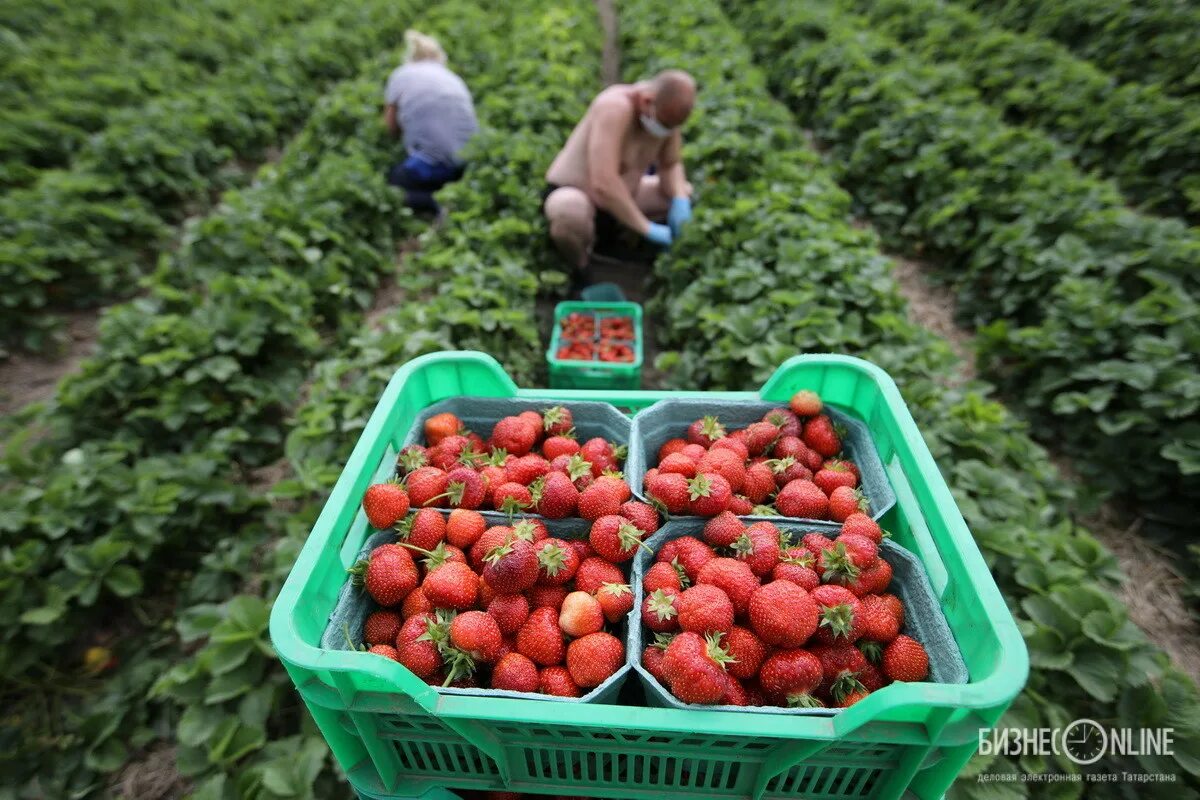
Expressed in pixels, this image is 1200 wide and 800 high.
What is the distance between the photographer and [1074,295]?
3711mm

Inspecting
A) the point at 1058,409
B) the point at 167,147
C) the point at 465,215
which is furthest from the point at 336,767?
the point at 167,147

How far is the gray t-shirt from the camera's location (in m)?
5.36

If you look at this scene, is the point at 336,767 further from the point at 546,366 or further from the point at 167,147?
the point at 167,147

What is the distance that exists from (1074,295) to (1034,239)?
0.76 meters

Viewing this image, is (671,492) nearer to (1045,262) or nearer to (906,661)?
(906,661)

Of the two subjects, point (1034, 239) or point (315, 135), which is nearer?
point (1034, 239)

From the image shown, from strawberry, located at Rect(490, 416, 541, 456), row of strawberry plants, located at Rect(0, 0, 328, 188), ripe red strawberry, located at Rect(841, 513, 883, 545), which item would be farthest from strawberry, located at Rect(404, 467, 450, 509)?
row of strawberry plants, located at Rect(0, 0, 328, 188)

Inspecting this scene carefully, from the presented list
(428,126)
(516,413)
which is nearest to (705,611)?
(516,413)

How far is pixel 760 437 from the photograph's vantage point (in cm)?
181

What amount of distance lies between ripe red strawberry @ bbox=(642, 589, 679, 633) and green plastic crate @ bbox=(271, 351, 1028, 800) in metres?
0.18

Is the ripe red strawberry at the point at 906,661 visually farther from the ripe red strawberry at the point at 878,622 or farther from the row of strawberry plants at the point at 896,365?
the row of strawberry plants at the point at 896,365

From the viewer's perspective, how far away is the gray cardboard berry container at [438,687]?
1187mm

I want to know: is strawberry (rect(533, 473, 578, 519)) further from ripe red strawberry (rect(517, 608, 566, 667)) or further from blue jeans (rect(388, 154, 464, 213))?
blue jeans (rect(388, 154, 464, 213))

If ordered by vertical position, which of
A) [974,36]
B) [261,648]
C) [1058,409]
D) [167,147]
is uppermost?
[974,36]
